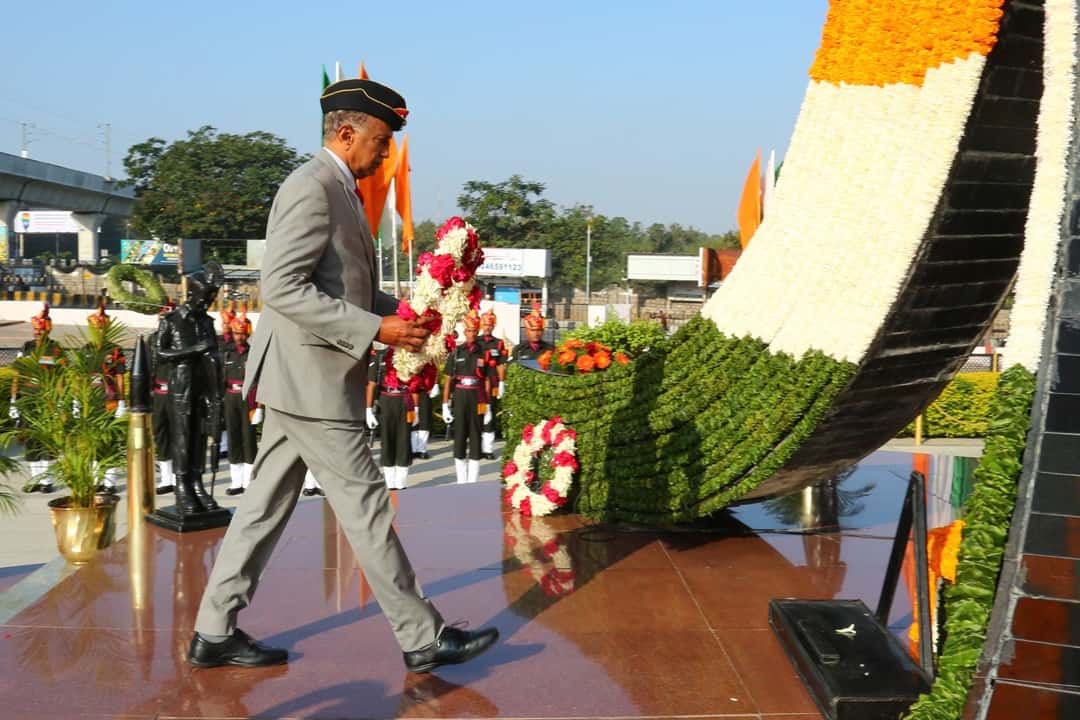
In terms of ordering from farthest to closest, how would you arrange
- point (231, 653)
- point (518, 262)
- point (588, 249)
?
point (588, 249) < point (518, 262) < point (231, 653)

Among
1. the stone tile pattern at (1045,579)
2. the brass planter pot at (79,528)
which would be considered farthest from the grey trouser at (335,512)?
the brass planter pot at (79,528)

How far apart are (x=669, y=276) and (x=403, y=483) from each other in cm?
2989

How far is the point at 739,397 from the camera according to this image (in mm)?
4184

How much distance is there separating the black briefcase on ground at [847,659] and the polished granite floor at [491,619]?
10 centimetres

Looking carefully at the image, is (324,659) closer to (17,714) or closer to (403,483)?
(17,714)

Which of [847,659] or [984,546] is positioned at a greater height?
[984,546]

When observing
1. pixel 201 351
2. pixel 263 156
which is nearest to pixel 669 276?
pixel 263 156

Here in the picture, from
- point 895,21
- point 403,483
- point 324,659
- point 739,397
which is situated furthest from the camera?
point 403,483

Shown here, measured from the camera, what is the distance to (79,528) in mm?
5086

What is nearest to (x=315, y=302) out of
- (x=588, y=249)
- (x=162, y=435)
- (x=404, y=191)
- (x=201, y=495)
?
(x=201, y=495)

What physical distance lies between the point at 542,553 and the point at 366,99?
2256 millimetres

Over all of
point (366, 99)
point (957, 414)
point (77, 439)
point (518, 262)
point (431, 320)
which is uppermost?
point (518, 262)

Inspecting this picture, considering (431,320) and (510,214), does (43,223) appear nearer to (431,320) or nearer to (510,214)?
(510,214)

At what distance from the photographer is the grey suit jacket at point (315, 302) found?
2.94 meters
